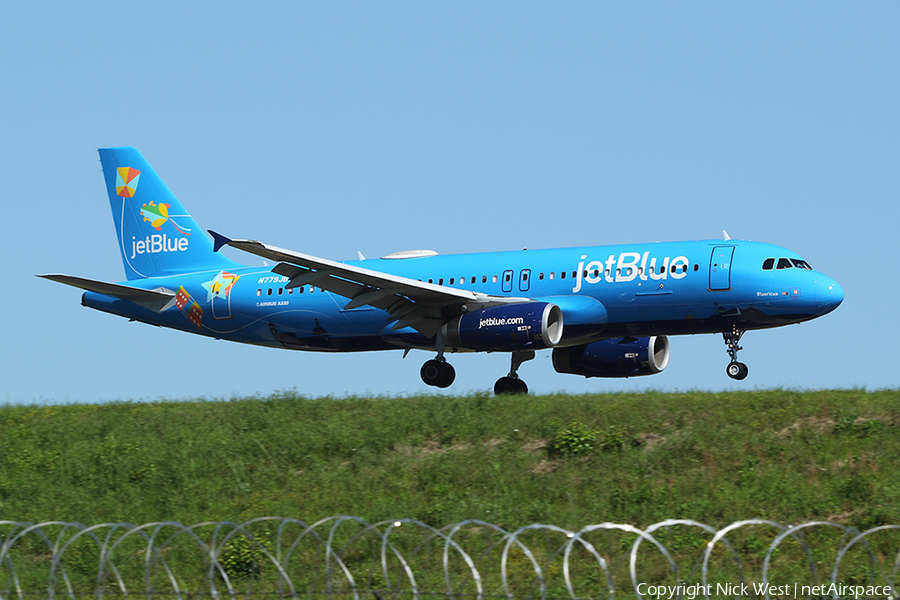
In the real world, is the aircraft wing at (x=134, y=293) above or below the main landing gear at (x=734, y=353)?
above

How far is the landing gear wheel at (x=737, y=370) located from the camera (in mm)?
27141

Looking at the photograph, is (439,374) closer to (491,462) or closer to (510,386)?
(510,386)

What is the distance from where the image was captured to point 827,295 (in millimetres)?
26328

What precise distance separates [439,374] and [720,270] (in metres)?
8.04

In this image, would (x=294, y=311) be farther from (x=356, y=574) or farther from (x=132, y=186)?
(x=356, y=574)

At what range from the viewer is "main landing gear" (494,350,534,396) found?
30.3m

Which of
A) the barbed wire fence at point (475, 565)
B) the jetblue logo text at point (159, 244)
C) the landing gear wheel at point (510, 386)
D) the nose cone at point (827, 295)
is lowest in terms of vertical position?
the barbed wire fence at point (475, 565)

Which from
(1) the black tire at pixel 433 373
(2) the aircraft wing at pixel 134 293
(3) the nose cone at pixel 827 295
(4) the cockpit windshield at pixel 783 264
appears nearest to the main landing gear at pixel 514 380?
(1) the black tire at pixel 433 373

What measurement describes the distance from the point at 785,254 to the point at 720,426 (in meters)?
8.32

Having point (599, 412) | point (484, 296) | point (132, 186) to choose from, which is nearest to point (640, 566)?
point (599, 412)

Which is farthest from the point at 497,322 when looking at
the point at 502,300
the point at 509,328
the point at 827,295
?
the point at 827,295

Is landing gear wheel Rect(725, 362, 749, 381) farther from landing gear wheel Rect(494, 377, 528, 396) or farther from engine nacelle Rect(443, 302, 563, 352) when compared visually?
landing gear wheel Rect(494, 377, 528, 396)

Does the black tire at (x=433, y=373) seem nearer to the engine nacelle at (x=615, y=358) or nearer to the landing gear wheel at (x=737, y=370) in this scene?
the engine nacelle at (x=615, y=358)

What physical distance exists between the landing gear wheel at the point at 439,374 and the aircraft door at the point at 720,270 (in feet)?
24.3
